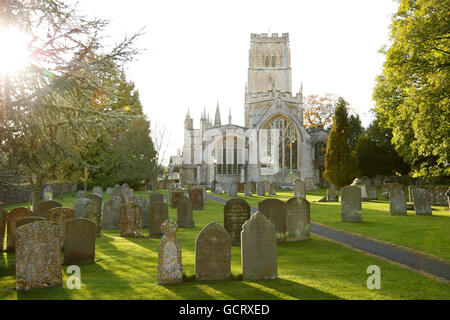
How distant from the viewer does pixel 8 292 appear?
558 cm

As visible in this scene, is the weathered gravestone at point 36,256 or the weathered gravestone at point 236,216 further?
the weathered gravestone at point 236,216

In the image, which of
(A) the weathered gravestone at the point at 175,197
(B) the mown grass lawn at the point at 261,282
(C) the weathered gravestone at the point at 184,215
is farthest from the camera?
(A) the weathered gravestone at the point at 175,197

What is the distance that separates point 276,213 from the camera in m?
10.2

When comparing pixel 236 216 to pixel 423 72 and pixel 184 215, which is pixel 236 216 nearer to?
pixel 184 215

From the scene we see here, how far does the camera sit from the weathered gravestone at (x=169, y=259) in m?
5.90

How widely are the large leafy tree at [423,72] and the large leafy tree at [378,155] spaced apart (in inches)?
674

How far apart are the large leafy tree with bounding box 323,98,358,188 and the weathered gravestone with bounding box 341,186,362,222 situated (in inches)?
540

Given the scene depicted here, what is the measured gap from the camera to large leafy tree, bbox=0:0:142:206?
21.5ft

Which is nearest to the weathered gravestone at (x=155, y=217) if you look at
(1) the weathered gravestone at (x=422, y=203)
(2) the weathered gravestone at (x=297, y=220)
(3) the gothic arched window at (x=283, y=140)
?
(2) the weathered gravestone at (x=297, y=220)

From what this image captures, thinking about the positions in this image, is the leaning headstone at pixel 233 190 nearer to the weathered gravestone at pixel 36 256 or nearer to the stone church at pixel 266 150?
the stone church at pixel 266 150

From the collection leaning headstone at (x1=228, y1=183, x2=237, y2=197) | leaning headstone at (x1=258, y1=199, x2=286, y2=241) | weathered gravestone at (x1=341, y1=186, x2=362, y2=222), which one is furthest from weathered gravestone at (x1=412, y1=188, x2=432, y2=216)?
leaning headstone at (x1=228, y1=183, x2=237, y2=197)
